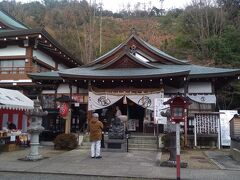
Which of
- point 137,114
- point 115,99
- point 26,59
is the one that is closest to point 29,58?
point 26,59

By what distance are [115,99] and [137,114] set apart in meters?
3.52

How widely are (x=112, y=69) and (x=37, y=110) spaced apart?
329 inches

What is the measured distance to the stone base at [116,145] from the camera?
48.8 feet

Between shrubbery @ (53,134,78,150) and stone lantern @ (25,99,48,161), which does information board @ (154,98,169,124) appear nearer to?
shrubbery @ (53,134,78,150)

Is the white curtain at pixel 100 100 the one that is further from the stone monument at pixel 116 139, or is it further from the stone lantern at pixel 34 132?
the stone lantern at pixel 34 132

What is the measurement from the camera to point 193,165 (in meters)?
11.1

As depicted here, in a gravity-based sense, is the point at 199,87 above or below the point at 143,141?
above

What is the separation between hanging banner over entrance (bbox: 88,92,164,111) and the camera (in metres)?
17.9

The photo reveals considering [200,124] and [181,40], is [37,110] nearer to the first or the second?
[200,124]

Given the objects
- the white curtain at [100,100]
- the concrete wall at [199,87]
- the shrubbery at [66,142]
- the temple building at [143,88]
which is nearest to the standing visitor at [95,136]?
the shrubbery at [66,142]

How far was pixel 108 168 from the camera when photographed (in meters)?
10.3

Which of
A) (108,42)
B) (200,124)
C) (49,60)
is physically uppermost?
(108,42)

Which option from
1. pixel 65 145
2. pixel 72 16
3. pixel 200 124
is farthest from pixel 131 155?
pixel 72 16

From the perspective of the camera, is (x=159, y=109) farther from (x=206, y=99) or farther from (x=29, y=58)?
(x=29, y=58)
